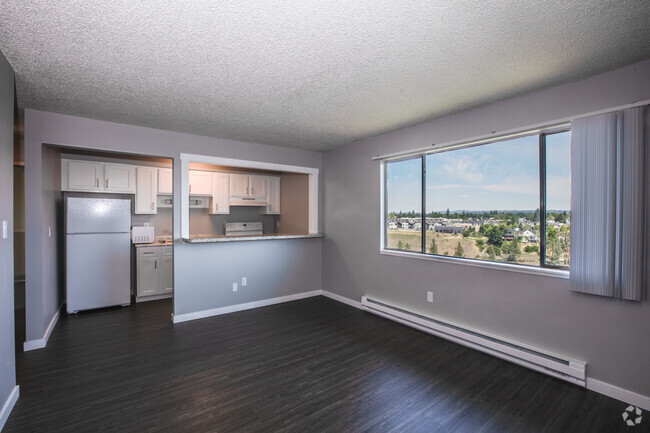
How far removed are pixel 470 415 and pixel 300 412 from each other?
1174 millimetres

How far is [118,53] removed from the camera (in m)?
2.02

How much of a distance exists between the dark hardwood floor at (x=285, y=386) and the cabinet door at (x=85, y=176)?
2003 mm

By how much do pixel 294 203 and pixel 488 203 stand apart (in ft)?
11.8

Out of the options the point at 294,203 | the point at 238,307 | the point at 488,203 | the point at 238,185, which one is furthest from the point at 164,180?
the point at 488,203

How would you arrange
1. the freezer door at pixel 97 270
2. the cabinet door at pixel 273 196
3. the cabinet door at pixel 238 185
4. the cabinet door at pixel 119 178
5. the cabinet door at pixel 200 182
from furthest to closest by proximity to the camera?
the cabinet door at pixel 273 196, the cabinet door at pixel 238 185, the cabinet door at pixel 200 182, the cabinet door at pixel 119 178, the freezer door at pixel 97 270

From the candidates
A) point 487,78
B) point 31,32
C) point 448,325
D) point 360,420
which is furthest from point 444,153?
point 31,32

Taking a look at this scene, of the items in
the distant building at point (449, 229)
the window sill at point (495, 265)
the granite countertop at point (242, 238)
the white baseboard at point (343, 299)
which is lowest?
the white baseboard at point (343, 299)

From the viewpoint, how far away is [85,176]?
4.49 meters

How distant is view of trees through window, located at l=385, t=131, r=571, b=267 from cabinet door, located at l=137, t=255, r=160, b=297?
370cm

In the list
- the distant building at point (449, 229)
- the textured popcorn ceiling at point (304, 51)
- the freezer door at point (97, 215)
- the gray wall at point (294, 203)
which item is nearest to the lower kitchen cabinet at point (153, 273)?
the freezer door at point (97, 215)

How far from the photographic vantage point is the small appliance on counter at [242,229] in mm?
5957

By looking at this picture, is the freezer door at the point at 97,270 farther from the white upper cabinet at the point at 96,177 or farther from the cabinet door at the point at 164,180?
the cabinet door at the point at 164,180

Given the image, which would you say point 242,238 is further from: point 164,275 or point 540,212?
point 540,212

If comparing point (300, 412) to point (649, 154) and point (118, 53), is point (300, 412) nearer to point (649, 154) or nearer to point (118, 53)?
point (118, 53)
